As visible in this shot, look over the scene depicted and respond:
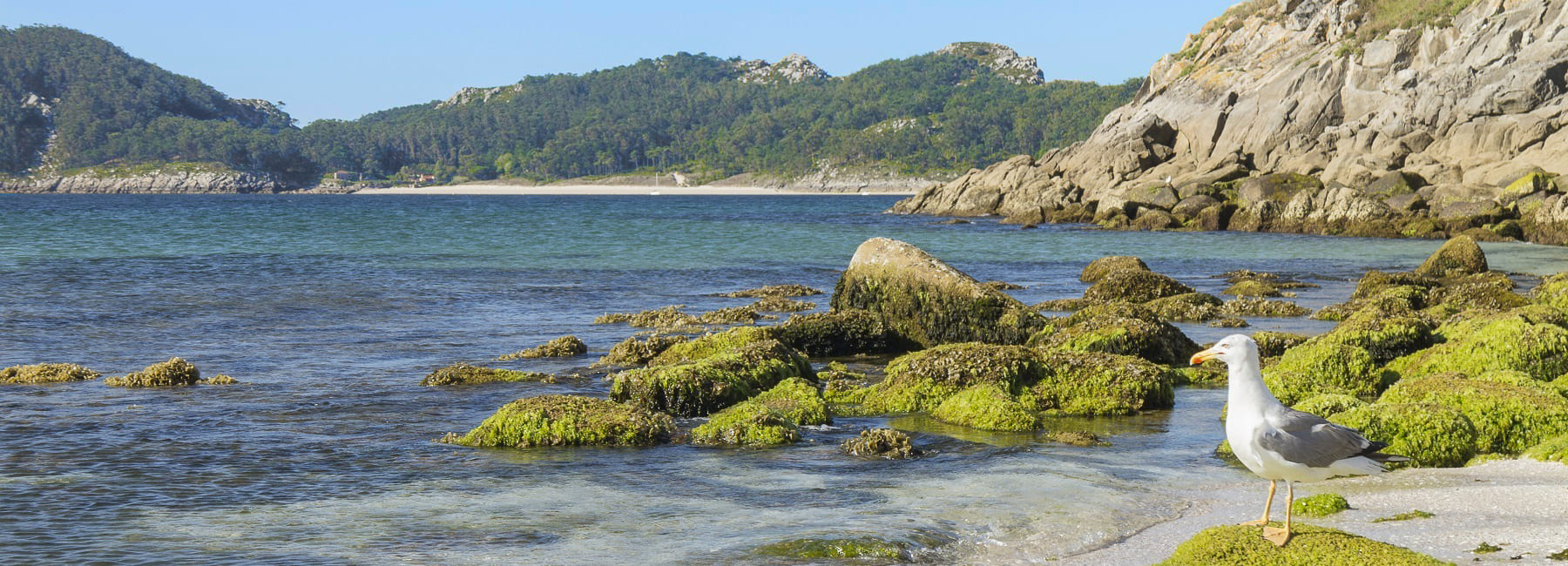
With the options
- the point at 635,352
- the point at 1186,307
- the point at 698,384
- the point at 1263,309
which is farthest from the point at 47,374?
the point at 1263,309

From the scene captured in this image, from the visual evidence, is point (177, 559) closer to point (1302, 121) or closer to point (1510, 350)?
point (1510, 350)

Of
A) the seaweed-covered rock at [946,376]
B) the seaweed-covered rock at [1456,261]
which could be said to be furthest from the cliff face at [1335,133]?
the seaweed-covered rock at [946,376]

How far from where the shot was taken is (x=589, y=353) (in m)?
19.7

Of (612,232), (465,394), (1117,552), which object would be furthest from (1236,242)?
(1117,552)

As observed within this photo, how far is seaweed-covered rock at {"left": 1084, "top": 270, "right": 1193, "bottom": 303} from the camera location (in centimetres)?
2492

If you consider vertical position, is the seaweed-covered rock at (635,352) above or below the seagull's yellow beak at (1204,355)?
below

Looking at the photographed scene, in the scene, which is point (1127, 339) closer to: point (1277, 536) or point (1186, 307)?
point (1186, 307)

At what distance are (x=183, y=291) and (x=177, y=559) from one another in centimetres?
2580

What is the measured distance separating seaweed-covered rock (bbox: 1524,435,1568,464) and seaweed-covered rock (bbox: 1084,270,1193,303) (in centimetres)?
1411

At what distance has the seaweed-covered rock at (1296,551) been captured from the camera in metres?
6.88

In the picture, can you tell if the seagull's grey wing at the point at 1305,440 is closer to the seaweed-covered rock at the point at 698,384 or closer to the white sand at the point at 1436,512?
the white sand at the point at 1436,512

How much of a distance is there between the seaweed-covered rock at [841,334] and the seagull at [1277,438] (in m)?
11.6

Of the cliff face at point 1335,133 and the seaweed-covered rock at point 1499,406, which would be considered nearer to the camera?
the seaweed-covered rock at point 1499,406

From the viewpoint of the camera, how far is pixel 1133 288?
25.0 metres
